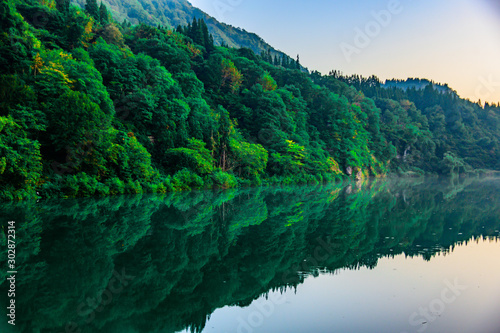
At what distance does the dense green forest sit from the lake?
9818 millimetres

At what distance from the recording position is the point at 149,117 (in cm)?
3531

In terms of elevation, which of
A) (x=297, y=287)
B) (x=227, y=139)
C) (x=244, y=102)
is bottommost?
(x=297, y=287)

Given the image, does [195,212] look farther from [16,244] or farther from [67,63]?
[67,63]

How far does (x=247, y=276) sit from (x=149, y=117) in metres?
29.4

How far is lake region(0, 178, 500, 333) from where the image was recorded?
20.5ft

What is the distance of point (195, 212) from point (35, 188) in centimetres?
1104

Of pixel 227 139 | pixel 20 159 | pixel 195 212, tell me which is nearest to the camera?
pixel 195 212

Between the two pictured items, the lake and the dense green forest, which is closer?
the lake

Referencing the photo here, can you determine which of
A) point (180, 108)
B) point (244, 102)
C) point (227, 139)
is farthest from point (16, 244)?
point (244, 102)

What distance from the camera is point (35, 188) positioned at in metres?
22.5

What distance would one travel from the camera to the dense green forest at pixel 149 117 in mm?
24469

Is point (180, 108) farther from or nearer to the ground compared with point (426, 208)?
farther from the ground

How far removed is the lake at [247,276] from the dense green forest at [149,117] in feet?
32.2

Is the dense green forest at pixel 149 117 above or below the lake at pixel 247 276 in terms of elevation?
above
